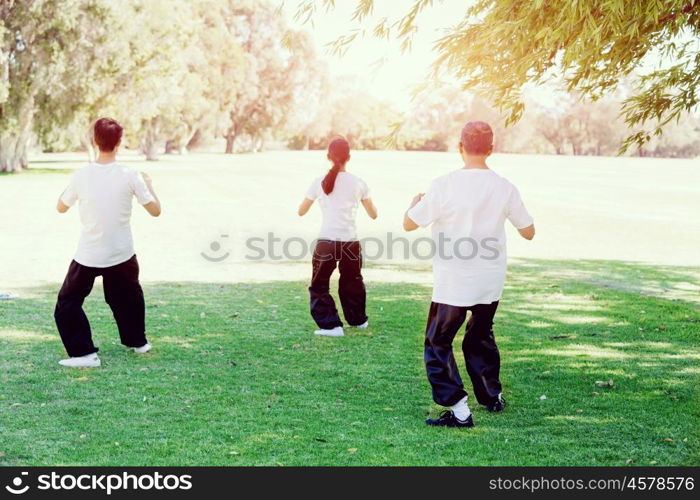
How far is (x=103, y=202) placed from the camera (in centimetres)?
669

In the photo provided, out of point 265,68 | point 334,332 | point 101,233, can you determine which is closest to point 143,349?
point 101,233

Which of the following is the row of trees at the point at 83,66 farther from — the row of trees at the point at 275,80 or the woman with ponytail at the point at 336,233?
the woman with ponytail at the point at 336,233

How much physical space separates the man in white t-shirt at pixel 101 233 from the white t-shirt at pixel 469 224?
2694 millimetres

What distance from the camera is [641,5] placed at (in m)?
5.66

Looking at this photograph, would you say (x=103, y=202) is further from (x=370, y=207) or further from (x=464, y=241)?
(x=464, y=241)

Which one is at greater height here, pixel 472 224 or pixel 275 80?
pixel 275 80

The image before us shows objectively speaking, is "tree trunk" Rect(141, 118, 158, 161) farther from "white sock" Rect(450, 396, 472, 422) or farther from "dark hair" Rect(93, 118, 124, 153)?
"white sock" Rect(450, 396, 472, 422)

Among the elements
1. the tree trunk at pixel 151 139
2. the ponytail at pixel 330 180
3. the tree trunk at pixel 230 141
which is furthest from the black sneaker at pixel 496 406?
the tree trunk at pixel 230 141

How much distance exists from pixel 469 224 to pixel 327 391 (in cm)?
199

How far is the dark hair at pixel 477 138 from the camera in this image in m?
5.26

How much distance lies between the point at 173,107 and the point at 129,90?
21.2ft

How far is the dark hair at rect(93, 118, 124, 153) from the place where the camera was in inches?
260

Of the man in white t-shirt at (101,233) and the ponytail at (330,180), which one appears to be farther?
the ponytail at (330,180)

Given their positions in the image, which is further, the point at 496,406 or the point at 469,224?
the point at 496,406
